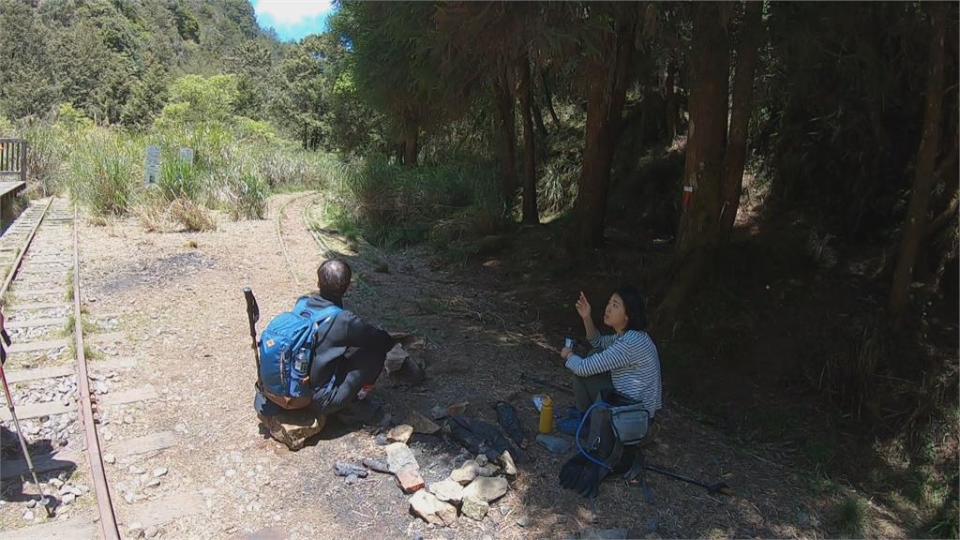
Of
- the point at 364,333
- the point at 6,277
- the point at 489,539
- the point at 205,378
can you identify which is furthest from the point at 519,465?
the point at 6,277

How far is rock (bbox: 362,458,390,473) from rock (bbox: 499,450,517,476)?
27.9 inches

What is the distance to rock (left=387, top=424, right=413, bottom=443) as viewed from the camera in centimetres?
425

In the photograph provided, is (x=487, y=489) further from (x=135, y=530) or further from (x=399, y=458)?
(x=135, y=530)

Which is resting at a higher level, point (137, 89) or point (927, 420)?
point (137, 89)

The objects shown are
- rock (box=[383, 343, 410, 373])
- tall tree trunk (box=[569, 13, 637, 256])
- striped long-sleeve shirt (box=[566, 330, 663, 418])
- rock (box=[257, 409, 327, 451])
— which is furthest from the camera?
tall tree trunk (box=[569, 13, 637, 256])

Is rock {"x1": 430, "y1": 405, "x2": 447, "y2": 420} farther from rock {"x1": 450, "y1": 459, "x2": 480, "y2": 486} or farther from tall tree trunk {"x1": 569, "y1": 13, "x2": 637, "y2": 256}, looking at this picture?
tall tree trunk {"x1": 569, "y1": 13, "x2": 637, "y2": 256}

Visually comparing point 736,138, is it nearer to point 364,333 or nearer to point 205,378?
point 364,333

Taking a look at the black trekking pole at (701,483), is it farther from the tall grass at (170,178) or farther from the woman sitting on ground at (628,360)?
the tall grass at (170,178)

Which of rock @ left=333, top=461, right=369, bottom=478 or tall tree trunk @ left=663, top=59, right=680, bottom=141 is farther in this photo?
tall tree trunk @ left=663, top=59, right=680, bottom=141

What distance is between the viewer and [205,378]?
17.7ft

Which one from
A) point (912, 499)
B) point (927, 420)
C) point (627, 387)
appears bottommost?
point (912, 499)

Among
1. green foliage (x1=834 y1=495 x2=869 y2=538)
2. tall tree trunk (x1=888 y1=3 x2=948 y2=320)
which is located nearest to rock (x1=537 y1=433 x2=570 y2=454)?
green foliage (x1=834 y1=495 x2=869 y2=538)

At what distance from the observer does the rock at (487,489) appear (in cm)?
368

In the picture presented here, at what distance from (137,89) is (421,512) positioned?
5204cm
